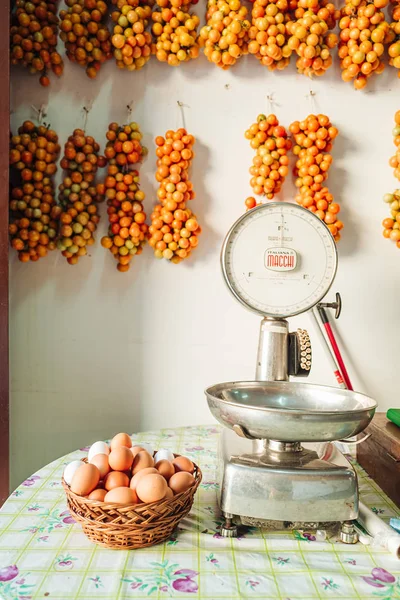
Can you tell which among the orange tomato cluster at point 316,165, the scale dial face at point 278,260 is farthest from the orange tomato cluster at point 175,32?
the scale dial face at point 278,260

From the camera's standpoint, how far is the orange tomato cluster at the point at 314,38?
170 centimetres

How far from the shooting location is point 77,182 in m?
1.78

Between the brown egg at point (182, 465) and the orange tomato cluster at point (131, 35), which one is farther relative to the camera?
the orange tomato cluster at point (131, 35)

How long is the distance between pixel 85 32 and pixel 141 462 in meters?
1.40

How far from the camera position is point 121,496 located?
955 mm

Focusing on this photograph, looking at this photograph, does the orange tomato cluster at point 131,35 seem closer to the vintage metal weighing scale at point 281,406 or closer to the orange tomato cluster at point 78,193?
the orange tomato cluster at point 78,193

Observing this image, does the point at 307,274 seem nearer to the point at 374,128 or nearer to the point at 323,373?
the point at 323,373

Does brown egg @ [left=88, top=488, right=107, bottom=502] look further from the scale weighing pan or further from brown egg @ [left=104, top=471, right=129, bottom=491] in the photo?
the scale weighing pan

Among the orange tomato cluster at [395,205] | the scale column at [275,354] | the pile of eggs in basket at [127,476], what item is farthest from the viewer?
the orange tomato cluster at [395,205]

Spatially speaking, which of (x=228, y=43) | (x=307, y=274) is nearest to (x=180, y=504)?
(x=307, y=274)

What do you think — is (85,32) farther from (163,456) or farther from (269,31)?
(163,456)

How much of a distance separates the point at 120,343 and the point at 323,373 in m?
0.72

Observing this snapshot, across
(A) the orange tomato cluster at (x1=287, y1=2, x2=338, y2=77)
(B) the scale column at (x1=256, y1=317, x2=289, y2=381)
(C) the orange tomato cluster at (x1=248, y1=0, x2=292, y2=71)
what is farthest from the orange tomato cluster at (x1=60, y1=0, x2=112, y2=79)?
(B) the scale column at (x1=256, y1=317, x2=289, y2=381)

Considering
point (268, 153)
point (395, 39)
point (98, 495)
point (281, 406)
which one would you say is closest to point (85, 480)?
point (98, 495)
